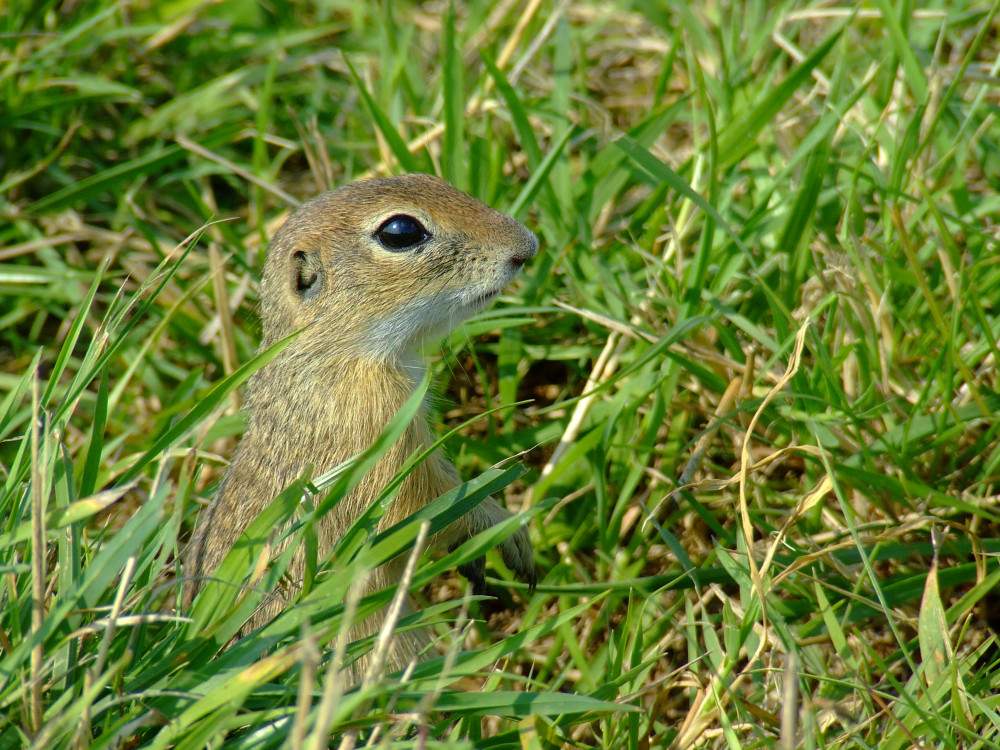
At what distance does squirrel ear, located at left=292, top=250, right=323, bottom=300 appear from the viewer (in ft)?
12.0

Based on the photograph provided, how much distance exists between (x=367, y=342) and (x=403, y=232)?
396 mm

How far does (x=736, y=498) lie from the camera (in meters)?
3.87

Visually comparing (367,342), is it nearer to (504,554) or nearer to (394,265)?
(394,265)

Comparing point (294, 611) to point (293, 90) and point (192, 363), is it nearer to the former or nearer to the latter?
point (192, 363)

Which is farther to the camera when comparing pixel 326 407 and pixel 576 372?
pixel 576 372

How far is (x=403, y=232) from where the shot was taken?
3547 mm

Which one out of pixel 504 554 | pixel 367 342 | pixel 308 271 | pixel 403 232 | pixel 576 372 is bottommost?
pixel 504 554

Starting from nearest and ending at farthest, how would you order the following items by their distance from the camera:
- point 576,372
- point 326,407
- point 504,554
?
point 326,407 → point 504,554 → point 576,372

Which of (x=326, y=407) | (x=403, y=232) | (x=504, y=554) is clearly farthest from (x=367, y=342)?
(x=504, y=554)

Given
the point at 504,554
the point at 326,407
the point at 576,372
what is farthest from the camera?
the point at 576,372

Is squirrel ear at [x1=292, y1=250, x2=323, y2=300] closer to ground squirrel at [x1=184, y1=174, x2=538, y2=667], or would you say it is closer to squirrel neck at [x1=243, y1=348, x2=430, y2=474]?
ground squirrel at [x1=184, y1=174, x2=538, y2=667]

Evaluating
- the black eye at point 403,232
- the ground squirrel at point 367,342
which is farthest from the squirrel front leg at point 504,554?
the black eye at point 403,232

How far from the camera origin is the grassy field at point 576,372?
258cm

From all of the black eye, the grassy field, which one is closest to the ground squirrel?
the black eye
